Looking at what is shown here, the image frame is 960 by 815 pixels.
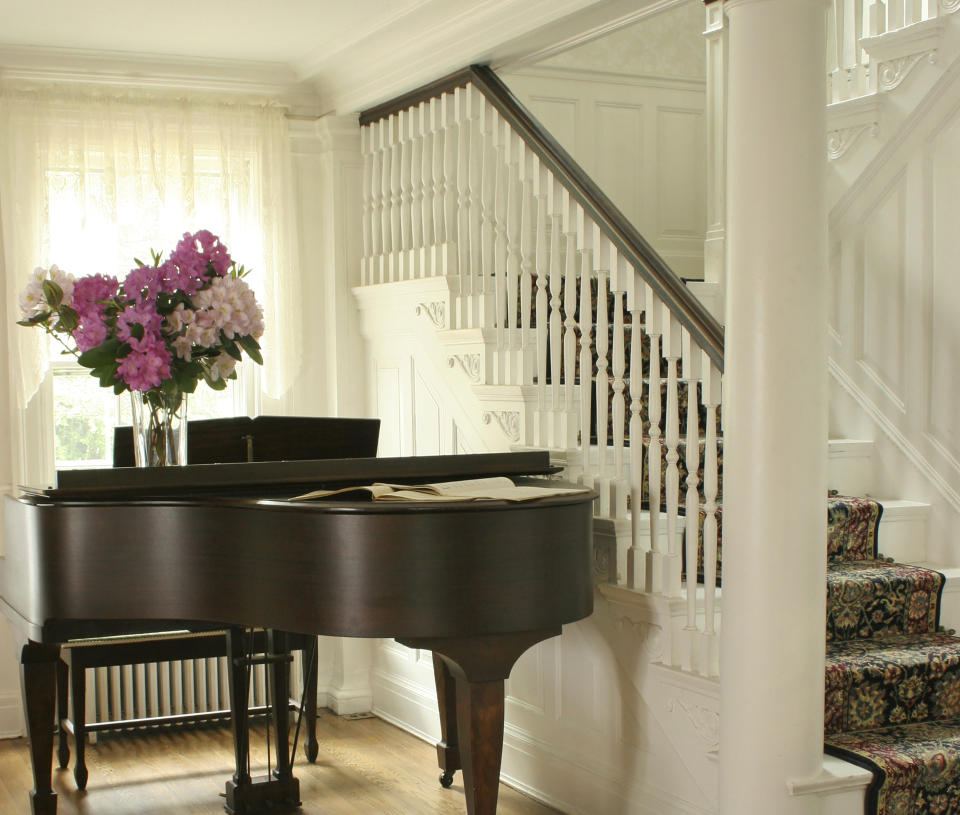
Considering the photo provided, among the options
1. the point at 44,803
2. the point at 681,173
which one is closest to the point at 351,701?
the point at 44,803

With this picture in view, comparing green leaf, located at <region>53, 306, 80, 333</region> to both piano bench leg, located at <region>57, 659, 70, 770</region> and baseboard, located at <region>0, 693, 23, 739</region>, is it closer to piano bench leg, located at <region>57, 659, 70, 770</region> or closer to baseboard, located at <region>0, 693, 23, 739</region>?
piano bench leg, located at <region>57, 659, 70, 770</region>

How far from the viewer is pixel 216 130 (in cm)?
536

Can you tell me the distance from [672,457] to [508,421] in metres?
0.92

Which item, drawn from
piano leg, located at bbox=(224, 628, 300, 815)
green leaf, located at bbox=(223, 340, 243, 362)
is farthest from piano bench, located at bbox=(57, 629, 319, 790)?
green leaf, located at bbox=(223, 340, 243, 362)

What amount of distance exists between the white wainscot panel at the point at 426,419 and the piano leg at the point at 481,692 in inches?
73.7

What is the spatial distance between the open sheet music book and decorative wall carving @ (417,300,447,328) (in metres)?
1.50

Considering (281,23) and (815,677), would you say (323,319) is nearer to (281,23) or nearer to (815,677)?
(281,23)

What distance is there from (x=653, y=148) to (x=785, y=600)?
369 cm

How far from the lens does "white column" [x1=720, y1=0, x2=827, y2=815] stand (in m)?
2.73

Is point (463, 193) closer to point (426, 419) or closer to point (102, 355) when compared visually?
point (426, 419)

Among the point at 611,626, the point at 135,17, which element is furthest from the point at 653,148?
the point at 611,626

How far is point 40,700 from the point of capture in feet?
12.3

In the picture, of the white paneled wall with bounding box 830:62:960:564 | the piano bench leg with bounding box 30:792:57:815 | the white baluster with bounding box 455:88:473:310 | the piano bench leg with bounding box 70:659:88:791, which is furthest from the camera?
the white baluster with bounding box 455:88:473:310

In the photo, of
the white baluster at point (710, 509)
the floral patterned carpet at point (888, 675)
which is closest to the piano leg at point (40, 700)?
the white baluster at point (710, 509)
